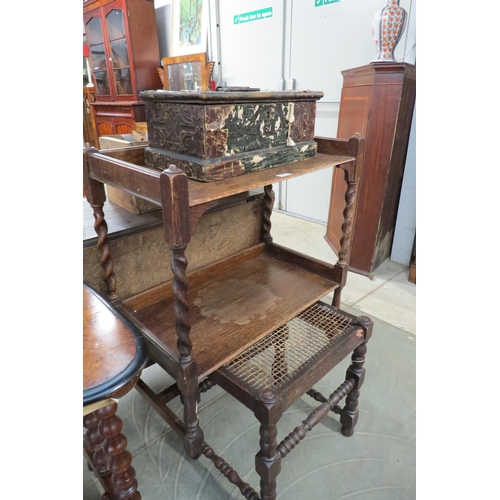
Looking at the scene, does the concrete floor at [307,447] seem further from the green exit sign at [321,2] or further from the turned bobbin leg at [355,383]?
the green exit sign at [321,2]

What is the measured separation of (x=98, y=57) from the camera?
4.66m

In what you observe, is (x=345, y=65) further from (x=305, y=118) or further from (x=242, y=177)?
(x=242, y=177)

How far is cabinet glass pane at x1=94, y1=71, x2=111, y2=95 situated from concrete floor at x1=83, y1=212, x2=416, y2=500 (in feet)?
13.9

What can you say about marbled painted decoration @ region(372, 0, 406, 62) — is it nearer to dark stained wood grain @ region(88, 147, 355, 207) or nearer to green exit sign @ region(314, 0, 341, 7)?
green exit sign @ region(314, 0, 341, 7)

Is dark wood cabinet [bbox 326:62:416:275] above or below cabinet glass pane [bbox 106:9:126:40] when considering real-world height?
below

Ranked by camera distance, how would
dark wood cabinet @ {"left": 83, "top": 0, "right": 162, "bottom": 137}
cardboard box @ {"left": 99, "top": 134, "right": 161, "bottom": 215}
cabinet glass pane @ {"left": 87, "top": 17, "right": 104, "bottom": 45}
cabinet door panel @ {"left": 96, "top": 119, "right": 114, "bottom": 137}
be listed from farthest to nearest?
cabinet door panel @ {"left": 96, "top": 119, "right": 114, "bottom": 137} → cabinet glass pane @ {"left": 87, "top": 17, "right": 104, "bottom": 45} → dark wood cabinet @ {"left": 83, "top": 0, "right": 162, "bottom": 137} → cardboard box @ {"left": 99, "top": 134, "right": 161, "bottom": 215}

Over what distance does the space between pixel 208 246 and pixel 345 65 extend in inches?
89.0

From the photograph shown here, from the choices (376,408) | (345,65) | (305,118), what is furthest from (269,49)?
(376,408)

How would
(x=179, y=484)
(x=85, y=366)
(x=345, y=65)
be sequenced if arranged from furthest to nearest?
1. (x=345, y=65)
2. (x=179, y=484)
3. (x=85, y=366)

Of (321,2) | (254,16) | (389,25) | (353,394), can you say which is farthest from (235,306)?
(254,16)

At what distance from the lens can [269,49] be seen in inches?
133

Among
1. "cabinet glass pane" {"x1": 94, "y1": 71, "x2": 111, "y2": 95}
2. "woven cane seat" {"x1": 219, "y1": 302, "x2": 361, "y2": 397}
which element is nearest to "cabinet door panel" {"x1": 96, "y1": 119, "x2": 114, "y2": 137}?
"cabinet glass pane" {"x1": 94, "y1": 71, "x2": 111, "y2": 95}

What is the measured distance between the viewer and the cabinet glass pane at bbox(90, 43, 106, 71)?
179 inches

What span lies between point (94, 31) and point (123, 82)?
0.84 m
